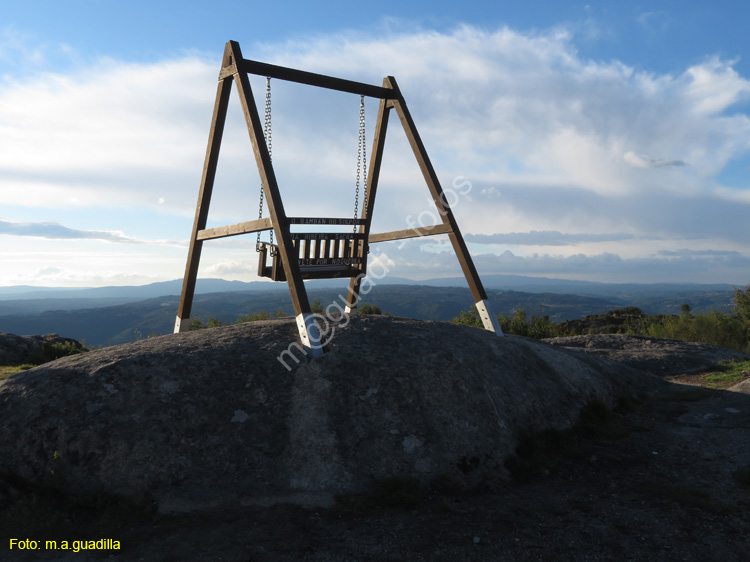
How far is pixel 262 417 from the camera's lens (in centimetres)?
671

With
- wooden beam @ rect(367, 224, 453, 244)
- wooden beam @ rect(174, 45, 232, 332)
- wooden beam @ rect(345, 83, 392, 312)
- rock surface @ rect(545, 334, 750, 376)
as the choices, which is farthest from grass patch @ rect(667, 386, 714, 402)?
wooden beam @ rect(174, 45, 232, 332)

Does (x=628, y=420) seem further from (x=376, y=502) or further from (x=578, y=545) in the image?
(x=376, y=502)

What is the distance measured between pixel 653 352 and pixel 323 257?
37.4 ft

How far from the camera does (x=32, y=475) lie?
590cm

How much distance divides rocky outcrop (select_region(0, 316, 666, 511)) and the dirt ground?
30 centimetres

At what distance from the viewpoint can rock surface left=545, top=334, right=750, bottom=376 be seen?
14.4 metres

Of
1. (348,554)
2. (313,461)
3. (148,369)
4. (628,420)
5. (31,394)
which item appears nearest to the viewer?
(348,554)

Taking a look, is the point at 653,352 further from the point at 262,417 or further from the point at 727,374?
the point at 262,417

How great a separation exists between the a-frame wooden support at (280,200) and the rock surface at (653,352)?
601cm

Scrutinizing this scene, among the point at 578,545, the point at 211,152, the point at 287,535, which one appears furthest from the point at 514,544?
the point at 211,152

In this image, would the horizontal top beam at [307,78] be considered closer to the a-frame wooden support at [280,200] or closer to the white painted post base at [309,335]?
the a-frame wooden support at [280,200]

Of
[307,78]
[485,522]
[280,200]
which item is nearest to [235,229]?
[280,200]

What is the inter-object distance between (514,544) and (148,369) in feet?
17.3

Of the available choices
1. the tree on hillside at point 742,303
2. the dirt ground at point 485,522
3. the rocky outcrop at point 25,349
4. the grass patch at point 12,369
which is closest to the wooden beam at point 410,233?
the dirt ground at point 485,522
